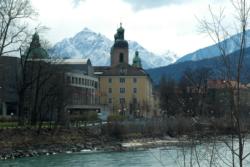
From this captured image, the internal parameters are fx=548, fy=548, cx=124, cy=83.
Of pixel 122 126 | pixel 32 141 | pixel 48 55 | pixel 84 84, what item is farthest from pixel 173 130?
pixel 84 84

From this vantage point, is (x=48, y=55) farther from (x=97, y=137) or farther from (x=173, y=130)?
(x=173, y=130)

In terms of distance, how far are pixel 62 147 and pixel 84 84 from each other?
7577 centimetres

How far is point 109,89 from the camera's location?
160250 mm

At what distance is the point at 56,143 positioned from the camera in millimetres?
64312

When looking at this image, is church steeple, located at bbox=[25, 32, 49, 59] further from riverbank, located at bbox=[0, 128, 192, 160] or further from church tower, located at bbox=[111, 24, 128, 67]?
church tower, located at bbox=[111, 24, 128, 67]

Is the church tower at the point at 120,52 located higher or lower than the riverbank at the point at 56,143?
higher

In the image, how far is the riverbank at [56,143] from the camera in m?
57.7

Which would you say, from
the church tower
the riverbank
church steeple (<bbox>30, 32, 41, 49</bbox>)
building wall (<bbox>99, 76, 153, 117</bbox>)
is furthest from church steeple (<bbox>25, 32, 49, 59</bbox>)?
the church tower

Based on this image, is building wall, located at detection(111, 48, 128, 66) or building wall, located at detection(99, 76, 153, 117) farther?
building wall, located at detection(111, 48, 128, 66)

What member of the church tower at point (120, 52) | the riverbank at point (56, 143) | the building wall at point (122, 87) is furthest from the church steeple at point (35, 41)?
the church tower at point (120, 52)

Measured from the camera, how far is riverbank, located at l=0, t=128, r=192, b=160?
57669mm

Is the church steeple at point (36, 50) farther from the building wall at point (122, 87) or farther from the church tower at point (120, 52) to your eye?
the church tower at point (120, 52)

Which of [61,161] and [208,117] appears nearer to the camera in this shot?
[208,117]

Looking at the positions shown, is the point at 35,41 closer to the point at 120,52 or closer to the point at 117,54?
the point at 117,54
